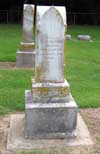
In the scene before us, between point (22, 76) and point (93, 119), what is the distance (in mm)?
4120

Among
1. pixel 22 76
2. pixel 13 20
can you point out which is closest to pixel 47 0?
pixel 13 20

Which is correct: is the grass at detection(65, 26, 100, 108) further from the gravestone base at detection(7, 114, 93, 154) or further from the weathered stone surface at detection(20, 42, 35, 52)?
the gravestone base at detection(7, 114, 93, 154)

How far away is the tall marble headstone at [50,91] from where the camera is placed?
609cm

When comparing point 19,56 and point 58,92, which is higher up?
point 58,92

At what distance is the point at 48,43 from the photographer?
20.1ft

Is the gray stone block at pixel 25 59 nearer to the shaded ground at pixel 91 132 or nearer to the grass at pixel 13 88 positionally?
the grass at pixel 13 88

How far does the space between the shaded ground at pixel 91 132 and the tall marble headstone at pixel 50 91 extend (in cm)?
38

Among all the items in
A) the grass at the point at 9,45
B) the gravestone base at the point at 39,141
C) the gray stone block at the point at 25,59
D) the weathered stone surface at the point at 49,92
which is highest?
the weathered stone surface at the point at 49,92

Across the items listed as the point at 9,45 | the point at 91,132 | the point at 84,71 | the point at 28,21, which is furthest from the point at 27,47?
the point at 91,132

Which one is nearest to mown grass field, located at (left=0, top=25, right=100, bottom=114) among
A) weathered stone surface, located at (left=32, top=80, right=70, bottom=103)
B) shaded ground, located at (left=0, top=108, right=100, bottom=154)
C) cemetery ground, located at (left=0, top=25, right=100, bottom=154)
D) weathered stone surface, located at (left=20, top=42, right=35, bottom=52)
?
cemetery ground, located at (left=0, top=25, right=100, bottom=154)

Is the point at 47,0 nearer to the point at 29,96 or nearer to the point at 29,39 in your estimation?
the point at 29,39

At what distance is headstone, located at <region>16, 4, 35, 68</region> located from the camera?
41.3 ft

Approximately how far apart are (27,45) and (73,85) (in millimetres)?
3383

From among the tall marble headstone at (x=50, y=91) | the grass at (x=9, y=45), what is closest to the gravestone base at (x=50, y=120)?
the tall marble headstone at (x=50, y=91)
